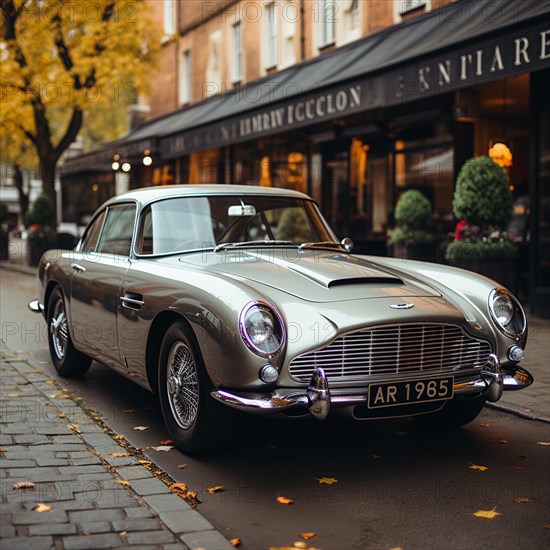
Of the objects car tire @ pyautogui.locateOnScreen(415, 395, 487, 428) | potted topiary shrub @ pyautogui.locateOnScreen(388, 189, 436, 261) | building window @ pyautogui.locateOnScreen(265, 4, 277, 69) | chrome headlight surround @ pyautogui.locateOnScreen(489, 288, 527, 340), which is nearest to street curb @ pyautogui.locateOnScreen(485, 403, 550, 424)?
car tire @ pyautogui.locateOnScreen(415, 395, 487, 428)

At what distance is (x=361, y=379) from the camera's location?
14.2 feet

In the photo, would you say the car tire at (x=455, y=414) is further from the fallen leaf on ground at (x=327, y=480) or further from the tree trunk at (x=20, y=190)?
the tree trunk at (x=20, y=190)

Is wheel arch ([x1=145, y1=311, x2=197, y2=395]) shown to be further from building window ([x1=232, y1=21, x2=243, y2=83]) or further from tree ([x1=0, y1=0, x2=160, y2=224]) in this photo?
building window ([x1=232, y1=21, x2=243, y2=83])

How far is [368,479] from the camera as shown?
14.5 feet

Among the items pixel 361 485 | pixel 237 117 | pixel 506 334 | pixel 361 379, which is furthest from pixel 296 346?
pixel 237 117

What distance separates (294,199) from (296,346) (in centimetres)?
233

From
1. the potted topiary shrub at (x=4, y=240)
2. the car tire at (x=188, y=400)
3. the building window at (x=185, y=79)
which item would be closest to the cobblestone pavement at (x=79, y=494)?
the car tire at (x=188, y=400)

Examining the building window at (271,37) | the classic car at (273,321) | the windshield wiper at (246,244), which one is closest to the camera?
the classic car at (273,321)

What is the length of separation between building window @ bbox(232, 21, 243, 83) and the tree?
2.47 meters

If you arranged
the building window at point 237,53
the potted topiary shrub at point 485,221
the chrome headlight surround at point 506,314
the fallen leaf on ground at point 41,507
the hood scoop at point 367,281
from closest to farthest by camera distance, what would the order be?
1. the fallen leaf on ground at point 41,507
2. the hood scoop at point 367,281
3. the chrome headlight surround at point 506,314
4. the potted topiary shrub at point 485,221
5. the building window at point 237,53

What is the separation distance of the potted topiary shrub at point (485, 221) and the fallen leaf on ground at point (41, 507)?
7764 millimetres

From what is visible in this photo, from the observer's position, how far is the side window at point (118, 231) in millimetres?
6121

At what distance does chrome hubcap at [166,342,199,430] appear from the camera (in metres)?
4.70

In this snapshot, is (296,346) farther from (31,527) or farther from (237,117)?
(237,117)
